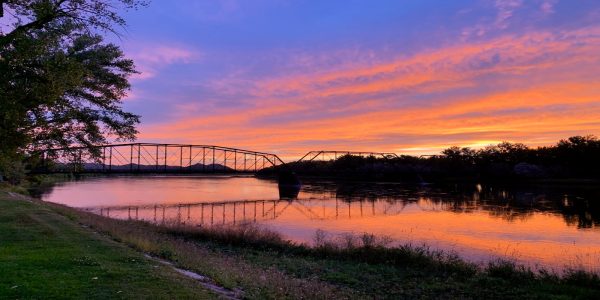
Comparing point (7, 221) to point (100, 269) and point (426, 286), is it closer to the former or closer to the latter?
point (100, 269)

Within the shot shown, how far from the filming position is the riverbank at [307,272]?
11.0m

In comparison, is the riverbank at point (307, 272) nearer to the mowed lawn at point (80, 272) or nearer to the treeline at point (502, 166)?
the mowed lawn at point (80, 272)

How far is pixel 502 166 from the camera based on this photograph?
15625 cm

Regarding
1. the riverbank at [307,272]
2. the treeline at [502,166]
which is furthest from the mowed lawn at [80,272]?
the treeline at [502,166]

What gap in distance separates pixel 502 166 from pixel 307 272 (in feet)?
503

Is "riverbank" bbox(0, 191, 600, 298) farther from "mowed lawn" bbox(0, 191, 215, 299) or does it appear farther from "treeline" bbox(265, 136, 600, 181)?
"treeline" bbox(265, 136, 600, 181)

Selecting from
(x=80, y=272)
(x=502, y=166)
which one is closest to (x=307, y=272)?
(x=80, y=272)

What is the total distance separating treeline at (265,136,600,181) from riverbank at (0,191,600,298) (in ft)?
391

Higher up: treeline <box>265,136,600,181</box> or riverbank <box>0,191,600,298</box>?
treeline <box>265,136,600,181</box>

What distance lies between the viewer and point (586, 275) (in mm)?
16406

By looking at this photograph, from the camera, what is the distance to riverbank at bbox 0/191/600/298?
1103 cm

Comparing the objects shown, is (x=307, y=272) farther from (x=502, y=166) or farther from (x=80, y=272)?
(x=502, y=166)

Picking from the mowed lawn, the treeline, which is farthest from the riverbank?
the treeline

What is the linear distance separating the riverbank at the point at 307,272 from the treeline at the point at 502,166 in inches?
4694
